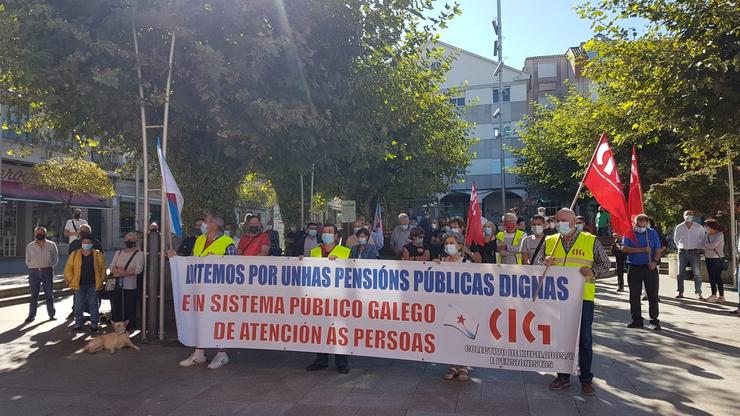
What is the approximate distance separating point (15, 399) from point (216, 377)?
1.93 metres

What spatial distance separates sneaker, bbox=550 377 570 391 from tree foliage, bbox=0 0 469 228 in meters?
4.96

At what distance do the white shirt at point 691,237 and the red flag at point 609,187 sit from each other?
20.9ft

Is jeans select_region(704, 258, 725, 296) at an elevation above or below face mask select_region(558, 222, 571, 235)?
below

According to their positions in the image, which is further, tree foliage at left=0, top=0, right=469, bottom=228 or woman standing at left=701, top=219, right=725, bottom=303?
woman standing at left=701, top=219, right=725, bottom=303

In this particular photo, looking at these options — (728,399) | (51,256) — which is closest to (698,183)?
(728,399)

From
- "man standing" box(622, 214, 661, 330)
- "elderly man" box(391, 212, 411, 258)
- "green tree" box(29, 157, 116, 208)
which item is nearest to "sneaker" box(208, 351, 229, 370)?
"man standing" box(622, 214, 661, 330)

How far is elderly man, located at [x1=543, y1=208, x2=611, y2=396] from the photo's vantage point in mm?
5477

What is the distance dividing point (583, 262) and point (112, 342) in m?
6.01

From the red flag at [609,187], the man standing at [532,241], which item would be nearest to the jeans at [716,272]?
the man standing at [532,241]

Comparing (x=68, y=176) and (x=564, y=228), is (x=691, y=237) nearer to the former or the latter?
(x=564, y=228)

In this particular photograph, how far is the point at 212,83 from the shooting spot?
8.01m

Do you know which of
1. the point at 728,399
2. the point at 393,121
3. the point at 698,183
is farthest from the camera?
the point at 698,183

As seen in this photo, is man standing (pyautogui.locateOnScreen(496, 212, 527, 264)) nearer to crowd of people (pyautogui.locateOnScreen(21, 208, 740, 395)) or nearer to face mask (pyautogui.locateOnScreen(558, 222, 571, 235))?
crowd of people (pyautogui.locateOnScreen(21, 208, 740, 395))

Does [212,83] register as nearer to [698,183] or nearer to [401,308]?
[401,308]
